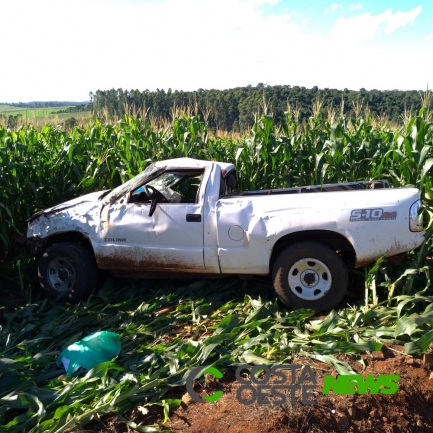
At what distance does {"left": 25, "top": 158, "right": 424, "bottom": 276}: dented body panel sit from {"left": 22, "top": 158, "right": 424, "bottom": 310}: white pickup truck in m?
0.01

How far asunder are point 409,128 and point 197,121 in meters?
3.62

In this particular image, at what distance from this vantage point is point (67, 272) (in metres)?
6.09

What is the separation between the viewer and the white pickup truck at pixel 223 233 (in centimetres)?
498

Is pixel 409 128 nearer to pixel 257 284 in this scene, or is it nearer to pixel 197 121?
pixel 257 284

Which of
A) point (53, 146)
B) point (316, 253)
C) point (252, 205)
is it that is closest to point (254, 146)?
point (252, 205)

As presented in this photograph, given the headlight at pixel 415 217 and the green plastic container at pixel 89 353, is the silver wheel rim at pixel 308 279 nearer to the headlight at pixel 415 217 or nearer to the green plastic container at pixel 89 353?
the headlight at pixel 415 217

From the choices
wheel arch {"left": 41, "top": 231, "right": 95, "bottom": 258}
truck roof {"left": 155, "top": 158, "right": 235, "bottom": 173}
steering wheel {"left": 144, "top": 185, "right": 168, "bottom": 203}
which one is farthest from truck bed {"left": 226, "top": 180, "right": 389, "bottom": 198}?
wheel arch {"left": 41, "top": 231, "right": 95, "bottom": 258}

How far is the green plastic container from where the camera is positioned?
13.7 feet

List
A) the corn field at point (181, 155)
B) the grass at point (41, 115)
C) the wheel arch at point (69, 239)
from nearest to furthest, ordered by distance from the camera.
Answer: the wheel arch at point (69, 239), the corn field at point (181, 155), the grass at point (41, 115)

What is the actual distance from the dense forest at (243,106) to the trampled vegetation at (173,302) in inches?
19.3

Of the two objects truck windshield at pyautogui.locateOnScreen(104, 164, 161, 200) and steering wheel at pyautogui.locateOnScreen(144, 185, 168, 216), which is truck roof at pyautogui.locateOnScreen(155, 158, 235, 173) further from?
steering wheel at pyautogui.locateOnScreen(144, 185, 168, 216)

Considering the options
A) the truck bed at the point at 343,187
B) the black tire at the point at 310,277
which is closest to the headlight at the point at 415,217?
the black tire at the point at 310,277
